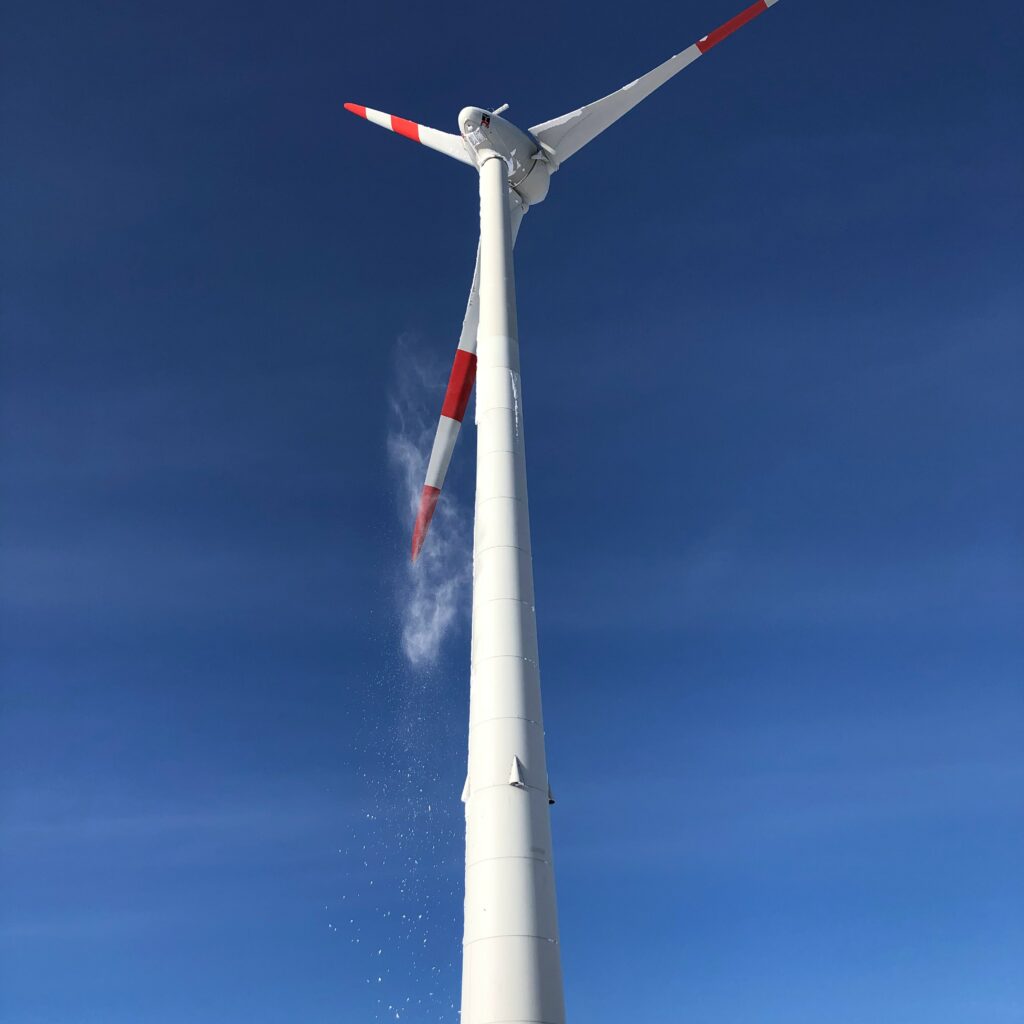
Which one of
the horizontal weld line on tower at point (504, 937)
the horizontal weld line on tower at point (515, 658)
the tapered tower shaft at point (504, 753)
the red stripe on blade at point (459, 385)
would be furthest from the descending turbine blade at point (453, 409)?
the horizontal weld line on tower at point (504, 937)

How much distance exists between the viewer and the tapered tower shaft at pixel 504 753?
24.5 meters

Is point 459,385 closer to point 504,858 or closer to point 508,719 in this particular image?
point 508,719

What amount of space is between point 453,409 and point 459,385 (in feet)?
3.96

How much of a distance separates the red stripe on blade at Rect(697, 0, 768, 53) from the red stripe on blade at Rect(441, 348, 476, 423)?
19.8 meters

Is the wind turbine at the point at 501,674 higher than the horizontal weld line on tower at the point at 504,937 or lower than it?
higher

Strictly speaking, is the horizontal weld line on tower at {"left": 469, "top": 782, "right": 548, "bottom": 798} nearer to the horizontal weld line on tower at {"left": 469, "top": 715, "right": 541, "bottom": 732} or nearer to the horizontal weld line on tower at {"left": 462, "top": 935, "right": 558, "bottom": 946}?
the horizontal weld line on tower at {"left": 469, "top": 715, "right": 541, "bottom": 732}

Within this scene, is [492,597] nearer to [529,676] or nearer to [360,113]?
[529,676]

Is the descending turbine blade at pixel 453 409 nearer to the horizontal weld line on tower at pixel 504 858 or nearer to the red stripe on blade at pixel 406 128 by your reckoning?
the red stripe on blade at pixel 406 128

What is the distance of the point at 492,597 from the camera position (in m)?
30.1

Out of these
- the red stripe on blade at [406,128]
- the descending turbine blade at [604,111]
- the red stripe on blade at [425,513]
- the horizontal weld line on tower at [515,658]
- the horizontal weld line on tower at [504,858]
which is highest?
the red stripe on blade at [406,128]

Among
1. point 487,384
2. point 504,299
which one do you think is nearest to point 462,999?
point 487,384

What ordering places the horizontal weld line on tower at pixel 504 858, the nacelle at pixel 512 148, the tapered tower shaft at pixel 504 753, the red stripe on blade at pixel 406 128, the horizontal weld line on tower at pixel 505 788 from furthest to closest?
the red stripe on blade at pixel 406 128, the nacelle at pixel 512 148, the horizontal weld line on tower at pixel 505 788, the horizontal weld line on tower at pixel 504 858, the tapered tower shaft at pixel 504 753

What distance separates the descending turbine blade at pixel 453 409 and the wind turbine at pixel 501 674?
69 mm

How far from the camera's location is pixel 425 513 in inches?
1842
